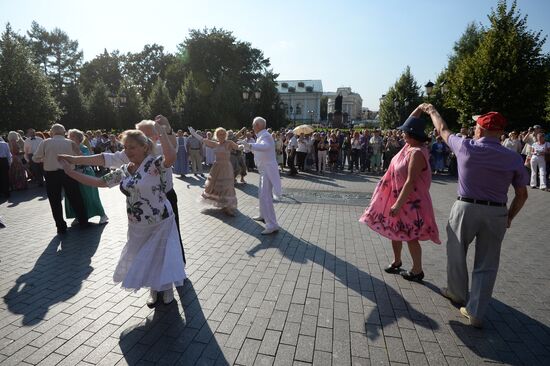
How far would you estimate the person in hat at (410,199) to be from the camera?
397cm

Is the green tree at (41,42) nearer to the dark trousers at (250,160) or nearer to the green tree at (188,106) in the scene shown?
the green tree at (188,106)

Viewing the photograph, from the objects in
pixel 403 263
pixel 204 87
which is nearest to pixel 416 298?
pixel 403 263

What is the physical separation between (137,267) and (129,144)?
1.29m

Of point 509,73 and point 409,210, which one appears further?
point 509,73

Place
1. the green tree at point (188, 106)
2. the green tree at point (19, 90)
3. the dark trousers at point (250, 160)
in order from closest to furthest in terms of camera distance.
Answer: the dark trousers at point (250, 160)
the green tree at point (19, 90)
the green tree at point (188, 106)

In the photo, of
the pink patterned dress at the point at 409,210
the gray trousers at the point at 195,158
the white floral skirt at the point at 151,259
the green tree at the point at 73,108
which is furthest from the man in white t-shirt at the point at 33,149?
the green tree at the point at 73,108

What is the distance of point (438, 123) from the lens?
11.9ft

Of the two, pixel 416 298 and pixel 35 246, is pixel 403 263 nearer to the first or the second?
pixel 416 298

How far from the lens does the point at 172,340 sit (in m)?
3.18

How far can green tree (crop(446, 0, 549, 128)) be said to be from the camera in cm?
1991

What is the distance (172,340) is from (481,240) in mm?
3292

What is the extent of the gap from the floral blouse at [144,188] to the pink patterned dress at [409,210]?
2833 mm

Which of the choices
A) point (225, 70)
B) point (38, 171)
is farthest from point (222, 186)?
point (225, 70)

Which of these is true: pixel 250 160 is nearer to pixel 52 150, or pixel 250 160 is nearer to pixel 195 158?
pixel 195 158
